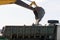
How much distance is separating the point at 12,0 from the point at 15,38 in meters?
2.64

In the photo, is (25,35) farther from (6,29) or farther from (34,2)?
(34,2)

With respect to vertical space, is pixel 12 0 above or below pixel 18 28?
above

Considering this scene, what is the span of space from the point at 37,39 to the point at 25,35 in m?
0.79

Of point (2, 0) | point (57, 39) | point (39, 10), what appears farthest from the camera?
point (39, 10)

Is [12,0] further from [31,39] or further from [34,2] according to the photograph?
[34,2]

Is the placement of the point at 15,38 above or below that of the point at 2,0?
below

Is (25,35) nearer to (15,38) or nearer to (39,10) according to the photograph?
(15,38)

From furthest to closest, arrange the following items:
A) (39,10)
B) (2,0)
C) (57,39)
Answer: (39,10), (57,39), (2,0)

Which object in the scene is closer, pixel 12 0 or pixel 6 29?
pixel 12 0

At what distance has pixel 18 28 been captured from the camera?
12164mm

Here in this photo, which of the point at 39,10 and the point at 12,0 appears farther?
the point at 39,10

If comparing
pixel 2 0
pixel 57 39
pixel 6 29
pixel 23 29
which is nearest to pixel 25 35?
pixel 23 29

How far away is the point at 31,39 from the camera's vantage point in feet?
39.9

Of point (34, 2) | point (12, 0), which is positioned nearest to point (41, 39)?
point (12, 0)
